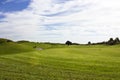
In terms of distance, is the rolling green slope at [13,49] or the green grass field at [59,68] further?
the rolling green slope at [13,49]

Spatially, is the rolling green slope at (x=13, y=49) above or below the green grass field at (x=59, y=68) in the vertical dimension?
above

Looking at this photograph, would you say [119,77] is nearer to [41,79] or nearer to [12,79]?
[41,79]

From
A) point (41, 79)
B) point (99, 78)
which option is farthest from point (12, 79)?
point (99, 78)

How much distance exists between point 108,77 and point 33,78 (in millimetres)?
8936

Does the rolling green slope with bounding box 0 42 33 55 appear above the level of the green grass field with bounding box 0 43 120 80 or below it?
above

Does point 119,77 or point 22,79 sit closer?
point 22,79

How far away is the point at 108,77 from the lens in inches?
1254

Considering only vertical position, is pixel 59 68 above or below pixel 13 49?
below

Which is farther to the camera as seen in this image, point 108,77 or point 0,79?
point 108,77

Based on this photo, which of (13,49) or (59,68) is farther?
(13,49)

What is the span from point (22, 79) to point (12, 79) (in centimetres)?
109

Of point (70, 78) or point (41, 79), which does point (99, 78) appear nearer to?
point (70, 78)

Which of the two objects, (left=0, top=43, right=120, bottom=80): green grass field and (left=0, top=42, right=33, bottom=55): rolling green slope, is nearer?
(left=0, top=43, right=120, bottom=80): green grass field

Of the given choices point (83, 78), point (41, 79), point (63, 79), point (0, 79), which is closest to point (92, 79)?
point (83, 78)
